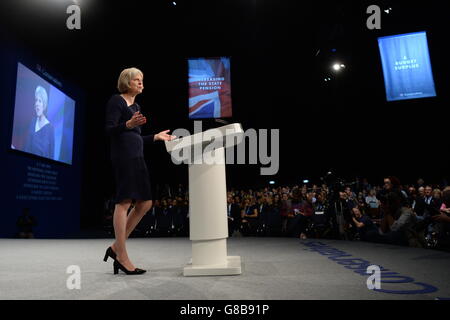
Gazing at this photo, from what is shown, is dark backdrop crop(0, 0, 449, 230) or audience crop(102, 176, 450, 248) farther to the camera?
dark backdrop crop(0, 0, 449, 230)

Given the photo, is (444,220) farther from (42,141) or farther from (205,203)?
(42,141)

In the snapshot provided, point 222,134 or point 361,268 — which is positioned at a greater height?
point 222,134

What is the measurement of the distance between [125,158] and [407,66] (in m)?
8.13

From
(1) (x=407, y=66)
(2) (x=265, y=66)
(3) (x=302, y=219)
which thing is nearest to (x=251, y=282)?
(3) (x=302, y=219)

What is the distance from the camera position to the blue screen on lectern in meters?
7.87

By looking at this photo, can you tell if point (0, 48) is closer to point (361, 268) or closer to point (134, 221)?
point (134, 221)

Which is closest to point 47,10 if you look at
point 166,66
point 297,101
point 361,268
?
point 166,66

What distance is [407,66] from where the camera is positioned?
8.04 meters

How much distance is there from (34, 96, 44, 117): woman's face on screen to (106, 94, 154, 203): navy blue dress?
6.48 m

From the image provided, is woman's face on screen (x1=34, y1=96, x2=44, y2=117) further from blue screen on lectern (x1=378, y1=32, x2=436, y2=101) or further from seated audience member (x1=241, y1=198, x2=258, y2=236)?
blue screen on lectern (x1=378, y1=32, x2=436, y2=101)

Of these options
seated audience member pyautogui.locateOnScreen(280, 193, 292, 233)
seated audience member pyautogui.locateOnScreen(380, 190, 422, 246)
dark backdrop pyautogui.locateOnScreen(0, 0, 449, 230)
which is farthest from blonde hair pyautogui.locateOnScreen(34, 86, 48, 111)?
seated audience member pyautogui.locateOnScreen(380, 190, 422, 246)

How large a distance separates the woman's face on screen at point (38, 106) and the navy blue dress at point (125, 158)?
6480 millimetres

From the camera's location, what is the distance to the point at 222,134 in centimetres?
184

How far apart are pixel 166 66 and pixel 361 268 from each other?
30.1ft
